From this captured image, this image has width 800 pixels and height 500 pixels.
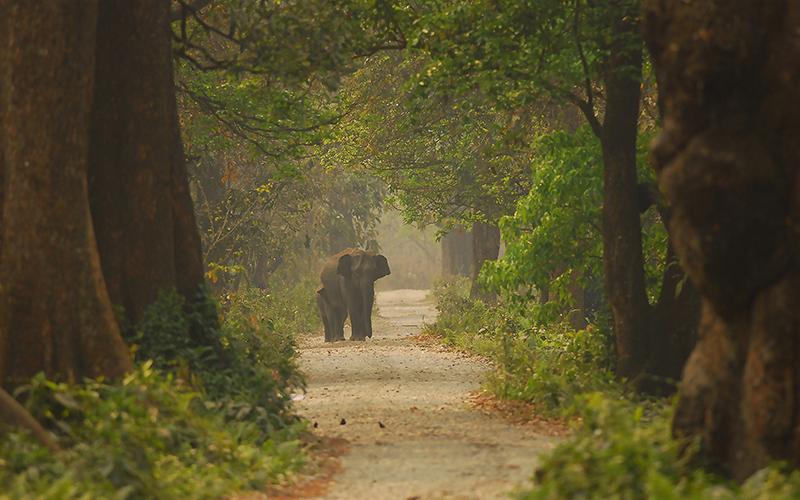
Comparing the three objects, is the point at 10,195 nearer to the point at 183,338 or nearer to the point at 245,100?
the point at 183,338

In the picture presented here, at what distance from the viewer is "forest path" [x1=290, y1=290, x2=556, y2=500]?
1037 cm

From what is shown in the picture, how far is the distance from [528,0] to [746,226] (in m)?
6.36

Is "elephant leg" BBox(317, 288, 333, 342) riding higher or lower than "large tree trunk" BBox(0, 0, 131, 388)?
lower

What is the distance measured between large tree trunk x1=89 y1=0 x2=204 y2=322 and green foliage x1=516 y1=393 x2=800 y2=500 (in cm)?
524

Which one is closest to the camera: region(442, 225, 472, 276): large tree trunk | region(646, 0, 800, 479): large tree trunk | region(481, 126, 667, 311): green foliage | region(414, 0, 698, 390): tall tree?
region(646, 0, 800, 479): large tree trunk

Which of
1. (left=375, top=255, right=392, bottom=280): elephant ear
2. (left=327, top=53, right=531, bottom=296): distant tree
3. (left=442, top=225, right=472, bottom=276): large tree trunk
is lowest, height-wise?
(left=375, top=255, right=392, bottom=280): elephant ear

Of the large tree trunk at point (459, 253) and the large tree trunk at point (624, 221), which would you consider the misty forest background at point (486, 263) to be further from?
the large tree trunk at point (459, 253)

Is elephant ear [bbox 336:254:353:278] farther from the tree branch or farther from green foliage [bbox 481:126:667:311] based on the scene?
the tree branch

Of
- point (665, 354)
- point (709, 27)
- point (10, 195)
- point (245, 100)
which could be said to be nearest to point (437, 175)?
point (245, 100)

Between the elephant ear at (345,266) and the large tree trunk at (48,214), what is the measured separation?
24670mm

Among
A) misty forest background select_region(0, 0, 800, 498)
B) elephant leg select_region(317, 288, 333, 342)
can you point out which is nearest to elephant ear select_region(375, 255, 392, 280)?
elephant leg select_region(317, 288, 333, 342)

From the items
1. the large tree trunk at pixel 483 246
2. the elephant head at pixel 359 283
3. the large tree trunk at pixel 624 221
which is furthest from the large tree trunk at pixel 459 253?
the large tree trunk at pixel 624 221

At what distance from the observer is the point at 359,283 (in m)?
35.9

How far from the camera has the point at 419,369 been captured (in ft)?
72.5
